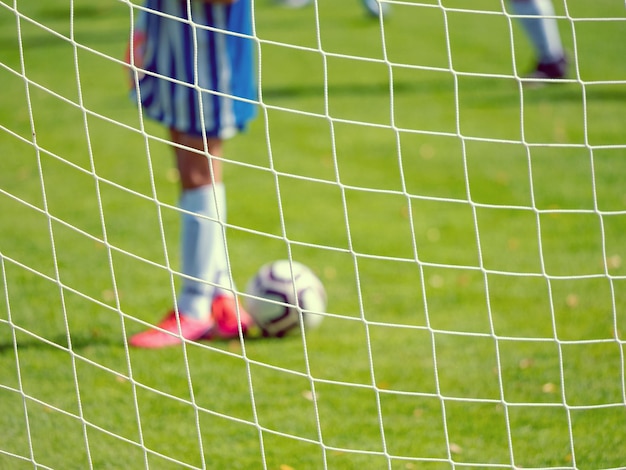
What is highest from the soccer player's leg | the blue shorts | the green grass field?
the blue shorts

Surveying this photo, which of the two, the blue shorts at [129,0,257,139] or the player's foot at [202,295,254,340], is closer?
the blue shorts at [129,0,257,139]

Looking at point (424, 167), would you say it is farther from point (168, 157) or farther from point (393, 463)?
point (393, 463)

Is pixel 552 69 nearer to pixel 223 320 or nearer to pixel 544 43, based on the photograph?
pixel 544 43

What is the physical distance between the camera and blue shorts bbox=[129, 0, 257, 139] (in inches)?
118

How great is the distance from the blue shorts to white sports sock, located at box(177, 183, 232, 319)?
22 cm

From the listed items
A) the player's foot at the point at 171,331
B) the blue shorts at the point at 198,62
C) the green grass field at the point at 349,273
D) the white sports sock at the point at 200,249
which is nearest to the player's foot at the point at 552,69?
the green grass field at the point at 349,273

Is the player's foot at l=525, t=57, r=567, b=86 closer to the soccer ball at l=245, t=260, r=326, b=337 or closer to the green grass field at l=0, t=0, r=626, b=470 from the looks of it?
the green grass field at l=0, t=0, r=626, b=470

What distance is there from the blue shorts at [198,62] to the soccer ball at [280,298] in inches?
20.0

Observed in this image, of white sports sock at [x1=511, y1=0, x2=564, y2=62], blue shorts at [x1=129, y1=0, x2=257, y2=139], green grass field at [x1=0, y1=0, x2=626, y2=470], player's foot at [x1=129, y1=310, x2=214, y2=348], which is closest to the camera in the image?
green grass field at [x1=0, y1=0, x2=626, y2=470]

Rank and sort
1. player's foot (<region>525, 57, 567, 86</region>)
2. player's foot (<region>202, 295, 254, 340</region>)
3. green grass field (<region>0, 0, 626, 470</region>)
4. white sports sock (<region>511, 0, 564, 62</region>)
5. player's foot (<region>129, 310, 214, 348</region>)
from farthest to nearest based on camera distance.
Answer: player's foot (<region>525, 57, 567, 86</region>)
white sports sock (<region>511, 0, 564, 62</region>)
player's foot (<region>202, 295, 254, 340</region>)
player's foot (<region>129, 310, 214, 348</region>)
green grass field (<region>0, 0, 626, 470</region>)

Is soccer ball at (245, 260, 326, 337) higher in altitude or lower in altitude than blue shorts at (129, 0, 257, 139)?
lower

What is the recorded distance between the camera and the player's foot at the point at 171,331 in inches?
122

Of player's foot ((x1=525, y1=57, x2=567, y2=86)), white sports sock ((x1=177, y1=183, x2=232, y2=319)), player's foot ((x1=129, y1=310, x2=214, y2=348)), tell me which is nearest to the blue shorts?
white sports sock ((x1=177, y1=183, x2=232, y2=319))

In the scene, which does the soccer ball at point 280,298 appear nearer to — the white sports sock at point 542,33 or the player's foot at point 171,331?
the player's foot at point 171,331
